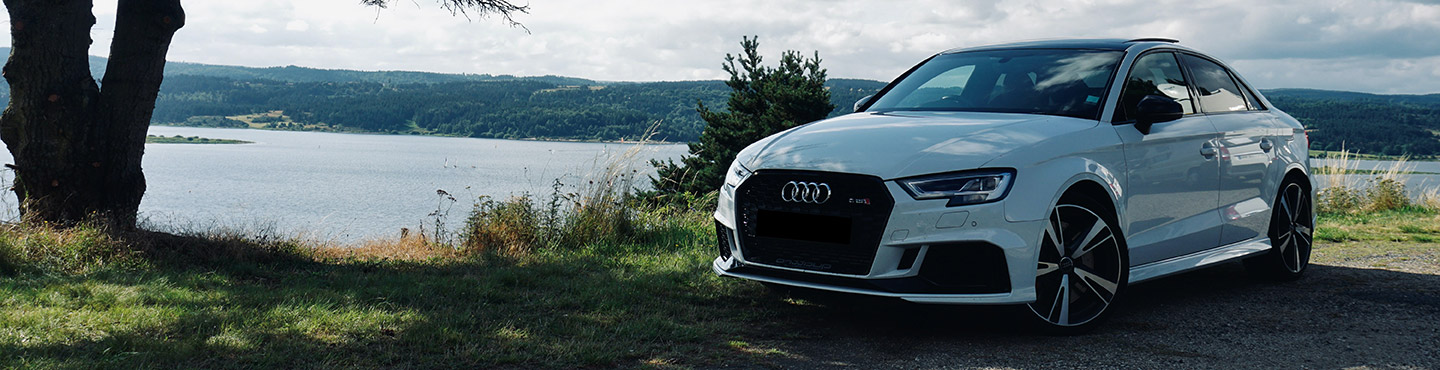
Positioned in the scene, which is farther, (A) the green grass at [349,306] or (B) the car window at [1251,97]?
(B) the car window at [1251,97]

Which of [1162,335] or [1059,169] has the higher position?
[1059,169]

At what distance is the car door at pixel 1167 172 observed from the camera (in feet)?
16.1

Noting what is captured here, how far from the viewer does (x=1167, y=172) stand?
5102 millimetres

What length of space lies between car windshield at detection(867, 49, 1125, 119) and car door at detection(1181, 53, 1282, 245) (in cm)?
96

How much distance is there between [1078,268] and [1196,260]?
1.27 meters

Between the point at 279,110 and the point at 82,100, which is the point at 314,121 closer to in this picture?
the point at 279,110

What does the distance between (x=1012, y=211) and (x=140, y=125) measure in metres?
6.72

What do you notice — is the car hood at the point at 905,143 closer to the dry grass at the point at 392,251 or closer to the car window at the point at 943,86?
the car window at the point at 943,86

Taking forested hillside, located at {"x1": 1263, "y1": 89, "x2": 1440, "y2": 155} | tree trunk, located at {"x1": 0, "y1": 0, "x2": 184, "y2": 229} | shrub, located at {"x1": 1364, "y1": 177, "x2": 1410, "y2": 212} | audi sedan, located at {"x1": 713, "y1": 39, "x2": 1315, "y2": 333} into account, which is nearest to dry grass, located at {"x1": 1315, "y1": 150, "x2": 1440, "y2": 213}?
shrub, located at {"x1": 1364, "y1": 177, "x2": 1410, "y2": 212}

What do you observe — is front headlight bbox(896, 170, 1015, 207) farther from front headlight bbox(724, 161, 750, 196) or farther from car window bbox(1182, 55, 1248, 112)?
car window bbox(1182, 55, 1248, 112)

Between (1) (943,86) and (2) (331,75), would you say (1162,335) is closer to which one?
(1) (943,86)

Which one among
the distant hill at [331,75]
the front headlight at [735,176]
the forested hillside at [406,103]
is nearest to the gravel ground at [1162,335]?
the front headlight at [735,176]

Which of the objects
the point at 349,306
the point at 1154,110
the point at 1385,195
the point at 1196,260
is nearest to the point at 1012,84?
the point at 1154,110

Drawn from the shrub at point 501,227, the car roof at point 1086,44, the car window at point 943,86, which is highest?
the car roof at point 1086,44
